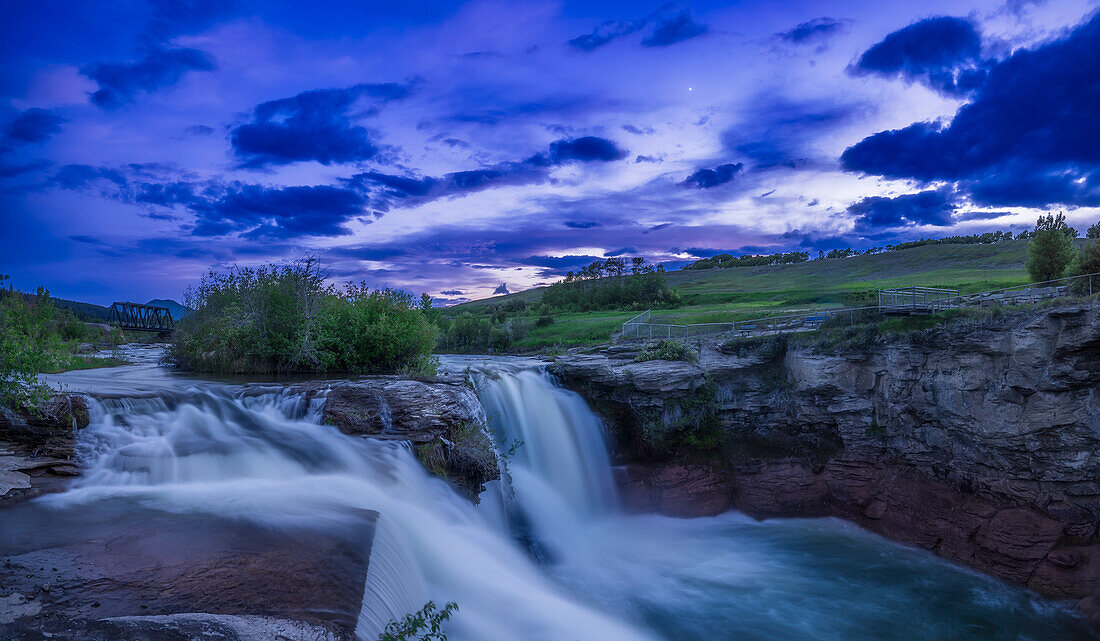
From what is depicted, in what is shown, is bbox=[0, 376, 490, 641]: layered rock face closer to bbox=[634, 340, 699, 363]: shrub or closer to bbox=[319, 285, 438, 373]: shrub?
bbox=[319, 285, 438, 373]: shrub

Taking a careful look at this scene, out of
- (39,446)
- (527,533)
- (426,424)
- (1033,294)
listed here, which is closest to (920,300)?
(1033,294)

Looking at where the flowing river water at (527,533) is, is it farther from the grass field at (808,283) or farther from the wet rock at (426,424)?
the grass field at (808,283)

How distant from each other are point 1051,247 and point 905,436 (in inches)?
788

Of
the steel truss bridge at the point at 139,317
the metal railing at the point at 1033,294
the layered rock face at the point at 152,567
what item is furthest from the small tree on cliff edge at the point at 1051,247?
the steel truss bridge at the point at 139,317

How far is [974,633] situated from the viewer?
45.1 feet

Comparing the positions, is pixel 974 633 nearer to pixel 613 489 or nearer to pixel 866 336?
pixel 866 336

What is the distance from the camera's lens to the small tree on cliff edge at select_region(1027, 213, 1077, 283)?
97.6 feet

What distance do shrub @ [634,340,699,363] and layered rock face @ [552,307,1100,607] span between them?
816 mm

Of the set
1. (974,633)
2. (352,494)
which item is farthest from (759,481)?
(352,494)

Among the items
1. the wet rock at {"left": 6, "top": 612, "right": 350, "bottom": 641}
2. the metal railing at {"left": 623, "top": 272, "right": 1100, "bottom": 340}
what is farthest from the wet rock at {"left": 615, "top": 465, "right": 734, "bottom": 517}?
the wet rock at {"left": 6, "top": 612, "right": 350, "bottom": 641}

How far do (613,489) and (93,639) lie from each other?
59.9 ft

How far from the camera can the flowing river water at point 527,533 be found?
9.35 metres

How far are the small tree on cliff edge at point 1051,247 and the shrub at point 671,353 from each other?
21.9m

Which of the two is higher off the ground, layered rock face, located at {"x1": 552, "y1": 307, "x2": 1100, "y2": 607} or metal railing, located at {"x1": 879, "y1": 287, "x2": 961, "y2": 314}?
metal railing, located at {"x1": 879, "y1": 287, "x2": 961, "y2": 314}
